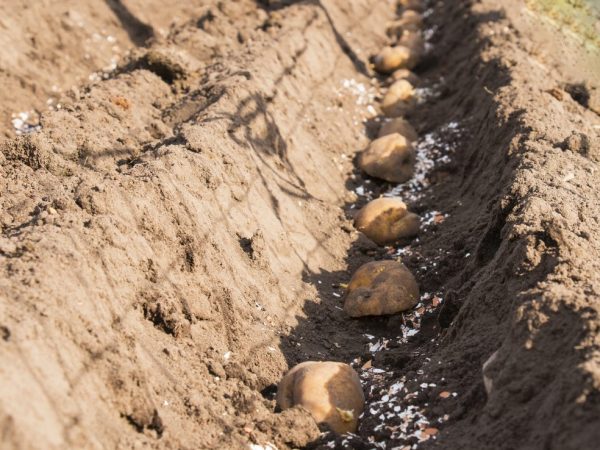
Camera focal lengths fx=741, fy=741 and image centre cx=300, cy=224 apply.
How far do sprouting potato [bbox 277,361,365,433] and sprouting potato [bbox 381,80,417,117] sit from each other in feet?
18.2

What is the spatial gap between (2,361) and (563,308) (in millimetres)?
2782


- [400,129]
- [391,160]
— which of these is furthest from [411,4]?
[391,160]

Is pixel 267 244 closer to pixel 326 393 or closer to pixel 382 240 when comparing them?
pixel 382 240

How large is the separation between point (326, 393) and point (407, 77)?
6.76 meters

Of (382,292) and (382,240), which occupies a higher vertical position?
(382,292)

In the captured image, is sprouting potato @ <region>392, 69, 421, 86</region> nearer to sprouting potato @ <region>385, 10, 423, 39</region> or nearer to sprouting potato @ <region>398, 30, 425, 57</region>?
sprouting potato @ <region>398, 30, 425, 57</region>

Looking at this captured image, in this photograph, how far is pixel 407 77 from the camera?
10.3 m

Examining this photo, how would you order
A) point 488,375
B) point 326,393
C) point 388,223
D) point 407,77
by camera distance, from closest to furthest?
point 488,375, point 326,393, point 388,223, point 407,77

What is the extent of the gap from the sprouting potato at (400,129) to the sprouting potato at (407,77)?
5.29 feet

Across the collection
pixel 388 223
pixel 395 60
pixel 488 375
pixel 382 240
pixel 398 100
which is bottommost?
pixel 382 240

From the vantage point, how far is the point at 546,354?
3783mm

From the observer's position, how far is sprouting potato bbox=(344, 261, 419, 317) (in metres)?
5.59

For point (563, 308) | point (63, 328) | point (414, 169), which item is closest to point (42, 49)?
point (414, 169)

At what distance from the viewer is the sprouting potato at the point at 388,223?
268 inches
